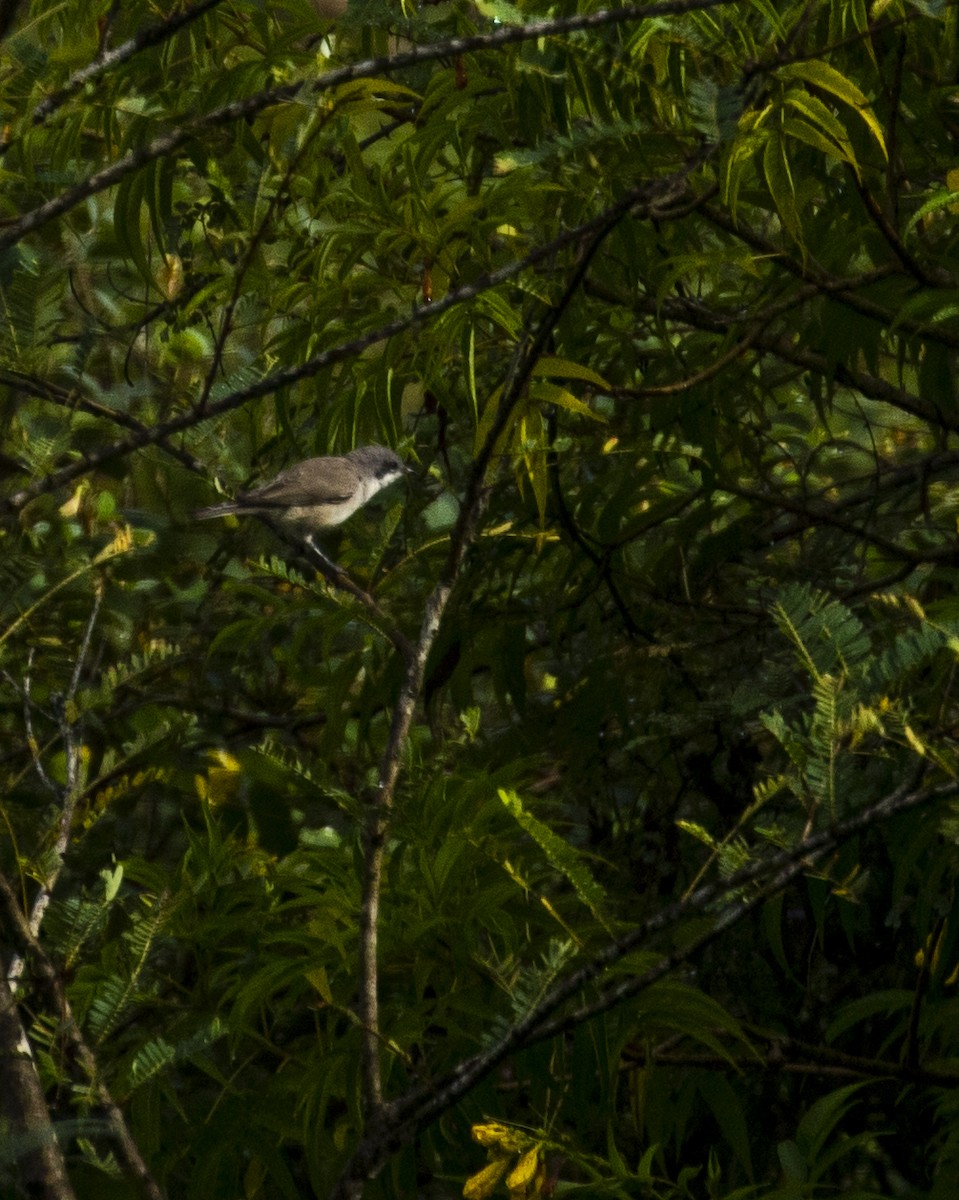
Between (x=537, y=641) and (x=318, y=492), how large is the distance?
1472 millimetres

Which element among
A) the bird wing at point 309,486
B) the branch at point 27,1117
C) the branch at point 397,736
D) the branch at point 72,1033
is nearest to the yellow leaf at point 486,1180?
the branch at point 397,736

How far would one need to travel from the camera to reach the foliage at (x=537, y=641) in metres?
1.91

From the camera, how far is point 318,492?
16.7ft

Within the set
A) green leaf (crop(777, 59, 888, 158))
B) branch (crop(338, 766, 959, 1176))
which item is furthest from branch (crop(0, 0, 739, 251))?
branch (crop(338, 766, 959, 1176))

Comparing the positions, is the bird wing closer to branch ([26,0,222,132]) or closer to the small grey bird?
the small grey bird

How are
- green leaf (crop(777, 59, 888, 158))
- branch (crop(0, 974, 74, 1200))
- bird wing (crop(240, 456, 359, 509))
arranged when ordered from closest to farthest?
branch (crop(0, 974, 74, 1200)), green leaf (crop(777, 59, 888, 158)), bird wing (crop(240, 456, 359, 509))

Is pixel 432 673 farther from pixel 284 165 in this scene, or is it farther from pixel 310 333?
pixel 284 165

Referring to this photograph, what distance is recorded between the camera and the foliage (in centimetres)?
191

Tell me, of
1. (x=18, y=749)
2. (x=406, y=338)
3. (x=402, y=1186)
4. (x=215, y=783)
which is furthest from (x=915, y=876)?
(x=18, y=749)

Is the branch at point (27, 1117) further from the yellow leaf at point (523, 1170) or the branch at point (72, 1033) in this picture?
the yellow leaf at point (523, 1170)

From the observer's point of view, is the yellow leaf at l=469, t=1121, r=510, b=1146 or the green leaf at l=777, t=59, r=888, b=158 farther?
the green leaf at l=777, t=59, r=888, b=158

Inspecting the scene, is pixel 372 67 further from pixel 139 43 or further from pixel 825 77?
pixel 825 77

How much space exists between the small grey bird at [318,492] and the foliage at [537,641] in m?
0.49

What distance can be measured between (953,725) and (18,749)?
264cm
